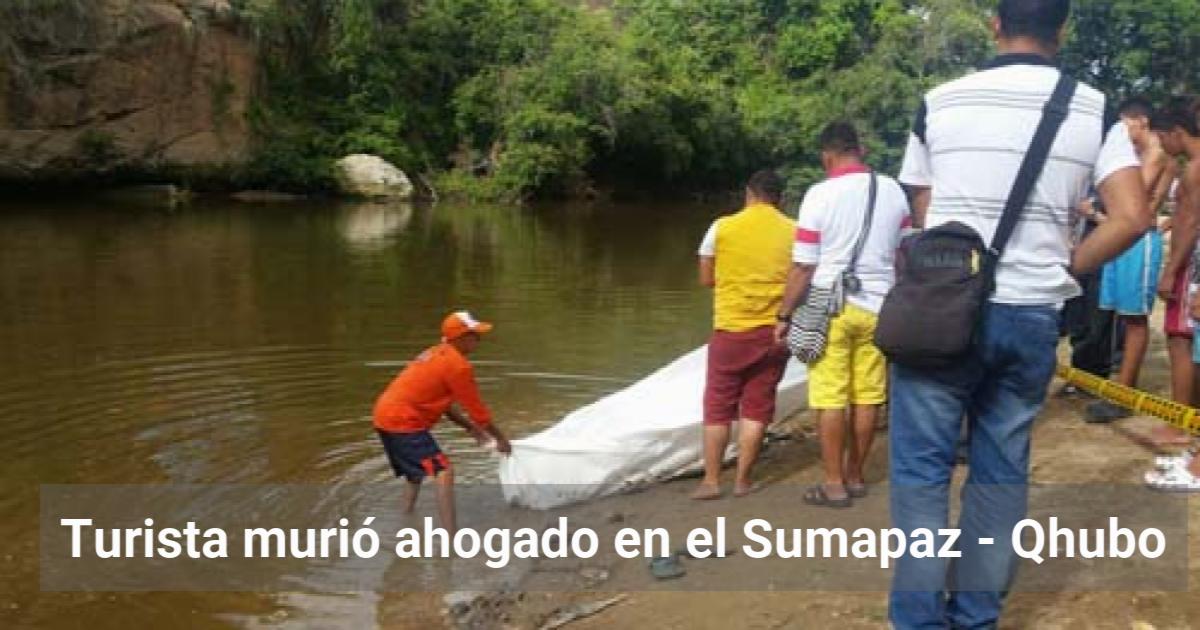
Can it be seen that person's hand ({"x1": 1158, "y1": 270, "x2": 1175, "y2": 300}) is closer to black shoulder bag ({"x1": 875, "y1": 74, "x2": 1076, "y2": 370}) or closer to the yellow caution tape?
the yellow caution tape

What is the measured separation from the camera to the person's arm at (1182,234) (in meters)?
5.40

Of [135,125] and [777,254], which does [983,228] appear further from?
[135,125]

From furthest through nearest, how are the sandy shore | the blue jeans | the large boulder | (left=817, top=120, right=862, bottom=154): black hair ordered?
the large boulder < (left=817, top=120, right=862, bottom=154): black hair < the sandy shore < the blue jeans

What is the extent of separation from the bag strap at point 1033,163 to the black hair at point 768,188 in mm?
2419

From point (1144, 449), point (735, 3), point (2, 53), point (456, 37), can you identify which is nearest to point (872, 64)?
point (735, 3)

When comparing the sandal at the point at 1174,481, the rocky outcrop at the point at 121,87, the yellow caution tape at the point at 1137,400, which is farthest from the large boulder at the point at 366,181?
the sandal at the point at 1174,481

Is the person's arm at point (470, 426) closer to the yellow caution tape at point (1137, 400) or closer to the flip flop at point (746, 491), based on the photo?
the flip flop at point (746, 491)

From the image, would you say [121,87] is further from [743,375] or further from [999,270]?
[999,270]

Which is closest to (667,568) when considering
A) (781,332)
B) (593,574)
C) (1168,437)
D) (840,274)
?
(593,574)

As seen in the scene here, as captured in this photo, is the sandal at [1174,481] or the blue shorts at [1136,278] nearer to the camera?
the sandal at [1174,481]

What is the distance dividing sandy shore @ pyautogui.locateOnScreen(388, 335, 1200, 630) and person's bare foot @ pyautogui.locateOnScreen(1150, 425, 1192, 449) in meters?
0.07

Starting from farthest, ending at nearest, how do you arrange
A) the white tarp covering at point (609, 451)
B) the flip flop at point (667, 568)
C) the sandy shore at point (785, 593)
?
the white tarp covering at point (609, 451) → the flip flop at point (667, 568) → the sandy shore at point (785, 593)

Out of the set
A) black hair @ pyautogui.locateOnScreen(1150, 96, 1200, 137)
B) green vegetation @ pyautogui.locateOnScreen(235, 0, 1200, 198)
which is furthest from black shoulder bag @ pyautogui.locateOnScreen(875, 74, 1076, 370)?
green vegetation @ pyautogui.locateOnScreen(235, 0, 1200, 198)

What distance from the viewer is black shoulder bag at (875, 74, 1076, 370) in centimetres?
325
